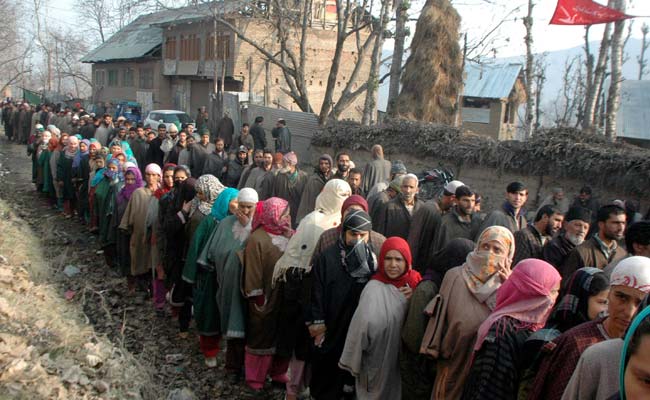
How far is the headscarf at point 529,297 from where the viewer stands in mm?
3064

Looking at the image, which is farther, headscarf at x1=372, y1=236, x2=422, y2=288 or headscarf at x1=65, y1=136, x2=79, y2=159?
headscarf at x1=65, y1=136, x2=79, y2=159

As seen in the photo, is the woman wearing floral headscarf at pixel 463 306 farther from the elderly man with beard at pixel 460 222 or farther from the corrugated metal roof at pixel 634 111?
the corrugated metal roof at pixel 634 111

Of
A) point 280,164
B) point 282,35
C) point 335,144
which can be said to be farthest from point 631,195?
point 282,35

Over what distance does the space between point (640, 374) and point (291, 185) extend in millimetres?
7245

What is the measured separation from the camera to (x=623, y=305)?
2609mm

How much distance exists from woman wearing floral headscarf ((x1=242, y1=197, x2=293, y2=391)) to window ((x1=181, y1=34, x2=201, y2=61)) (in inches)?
1096

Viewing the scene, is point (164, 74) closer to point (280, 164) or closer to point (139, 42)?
point (139, 42)

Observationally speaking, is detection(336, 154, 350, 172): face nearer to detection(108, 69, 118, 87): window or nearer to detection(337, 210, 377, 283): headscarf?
detection(337, 210, 377, 283): headscarf

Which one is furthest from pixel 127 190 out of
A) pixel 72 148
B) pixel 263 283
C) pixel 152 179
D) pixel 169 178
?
pixel 72 148

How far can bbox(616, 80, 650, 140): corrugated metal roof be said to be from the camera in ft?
67.4

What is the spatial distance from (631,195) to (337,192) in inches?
235

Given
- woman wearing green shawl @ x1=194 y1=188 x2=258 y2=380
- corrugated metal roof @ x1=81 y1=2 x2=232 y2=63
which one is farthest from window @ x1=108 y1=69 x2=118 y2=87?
woman wearing green shawl @ x1=194 y1=188 x2=258 y2=380

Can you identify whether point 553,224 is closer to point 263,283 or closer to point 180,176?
point 263,283

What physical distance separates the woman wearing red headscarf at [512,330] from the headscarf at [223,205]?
3.24m
